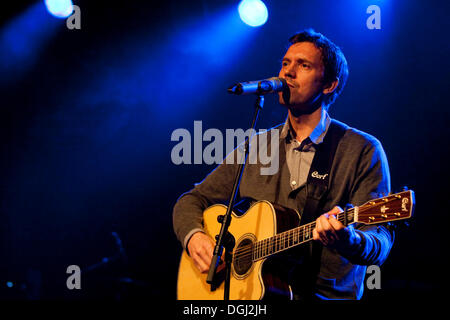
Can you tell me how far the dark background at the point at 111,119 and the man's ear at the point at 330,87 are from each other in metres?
2.20

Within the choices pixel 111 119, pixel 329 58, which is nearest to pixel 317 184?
pixel 329 58

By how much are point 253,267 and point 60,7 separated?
5.40 m

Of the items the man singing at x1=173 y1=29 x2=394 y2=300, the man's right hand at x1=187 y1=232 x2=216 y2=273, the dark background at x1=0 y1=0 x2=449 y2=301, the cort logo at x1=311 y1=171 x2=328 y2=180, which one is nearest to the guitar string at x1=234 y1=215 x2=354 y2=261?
the man singing at x1=173 y1=29 x2=394 y2=300

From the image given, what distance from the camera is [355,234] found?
7.31 feet

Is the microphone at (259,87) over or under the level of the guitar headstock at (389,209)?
over

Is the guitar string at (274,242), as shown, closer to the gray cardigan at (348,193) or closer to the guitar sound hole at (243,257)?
the guitar sound hole at (243,257)

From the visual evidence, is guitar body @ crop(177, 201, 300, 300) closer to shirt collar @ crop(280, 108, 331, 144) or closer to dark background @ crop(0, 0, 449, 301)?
shirt collar @ crop(280, 108, 331, 144)

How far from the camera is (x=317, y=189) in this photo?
2.80 meters

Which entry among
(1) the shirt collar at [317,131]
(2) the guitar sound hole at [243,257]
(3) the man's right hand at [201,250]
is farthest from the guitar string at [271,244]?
(1) the shirt collar at [317,131]

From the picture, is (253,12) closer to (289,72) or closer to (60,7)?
(289,72)

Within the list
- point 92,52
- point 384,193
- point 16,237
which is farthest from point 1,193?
point 384,193

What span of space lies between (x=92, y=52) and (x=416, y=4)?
4938 mm

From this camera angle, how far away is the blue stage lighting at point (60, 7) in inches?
239

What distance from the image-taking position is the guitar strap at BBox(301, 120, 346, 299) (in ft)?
8.63
